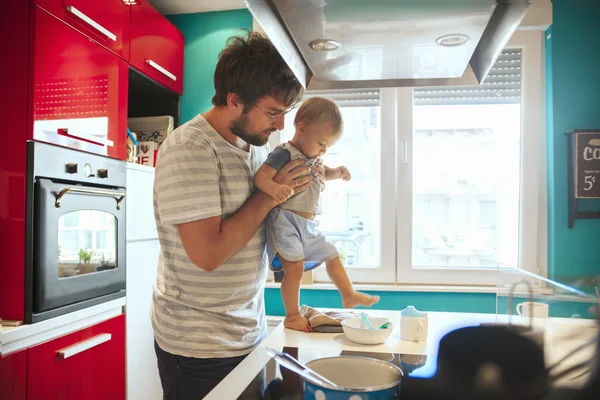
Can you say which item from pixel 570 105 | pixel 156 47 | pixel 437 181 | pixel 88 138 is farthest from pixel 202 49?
pixel 570 105

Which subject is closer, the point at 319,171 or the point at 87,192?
the point at 319,171

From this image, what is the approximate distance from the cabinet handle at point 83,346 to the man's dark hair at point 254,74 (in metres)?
1.20

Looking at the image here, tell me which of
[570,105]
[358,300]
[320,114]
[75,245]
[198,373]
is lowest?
[198,373]

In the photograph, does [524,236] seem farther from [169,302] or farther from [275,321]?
[169,302]

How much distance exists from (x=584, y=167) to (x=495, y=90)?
2.16ft

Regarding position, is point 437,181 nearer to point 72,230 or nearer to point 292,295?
point 292,295

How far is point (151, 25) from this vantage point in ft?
8.18

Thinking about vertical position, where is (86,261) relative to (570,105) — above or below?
below

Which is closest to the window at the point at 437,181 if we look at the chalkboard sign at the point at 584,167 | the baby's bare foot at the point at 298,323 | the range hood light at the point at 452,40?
the chalkboard sign at the point at 584,167

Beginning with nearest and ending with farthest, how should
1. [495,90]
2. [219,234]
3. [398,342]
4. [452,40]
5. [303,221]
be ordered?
1. [452,40]
2. [219,234]
3. [398,342]
4. [303,221]
5. [495,90]

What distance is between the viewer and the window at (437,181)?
109 inches

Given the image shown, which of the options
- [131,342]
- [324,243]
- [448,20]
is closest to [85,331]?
[131,342]

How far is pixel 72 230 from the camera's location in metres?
1.84

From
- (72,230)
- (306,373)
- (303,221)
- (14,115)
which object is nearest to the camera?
(306,373)
